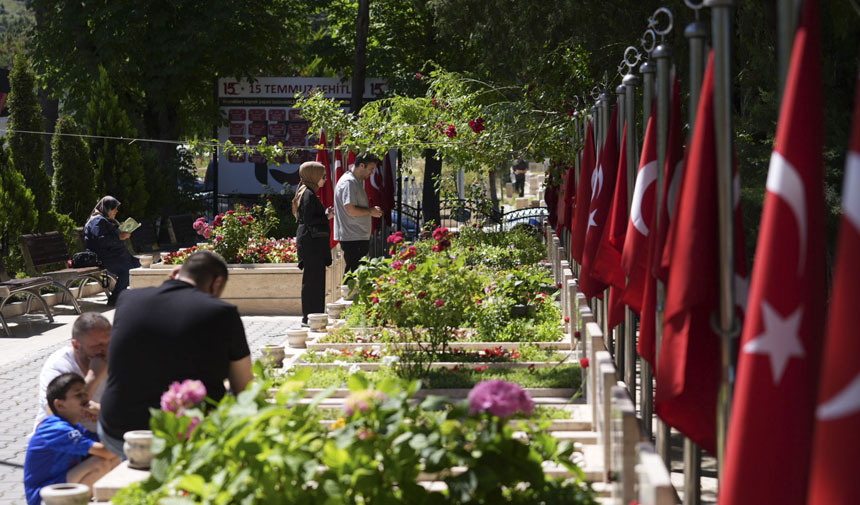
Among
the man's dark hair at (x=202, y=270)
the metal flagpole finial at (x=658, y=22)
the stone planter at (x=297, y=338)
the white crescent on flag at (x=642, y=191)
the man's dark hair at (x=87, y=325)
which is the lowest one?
the stone planter at (x=297, y=338)

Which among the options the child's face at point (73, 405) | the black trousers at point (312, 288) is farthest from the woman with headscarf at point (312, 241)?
the child's face at point (73, 405)

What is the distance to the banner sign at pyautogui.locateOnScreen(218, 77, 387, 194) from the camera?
95.9 feet

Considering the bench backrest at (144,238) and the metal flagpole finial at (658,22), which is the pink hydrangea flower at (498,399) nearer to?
the metal flagpole finial at (658,22)

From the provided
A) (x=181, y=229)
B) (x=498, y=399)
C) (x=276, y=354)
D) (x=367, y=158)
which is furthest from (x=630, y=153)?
(x=181, y=229)

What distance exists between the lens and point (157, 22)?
99.0ft

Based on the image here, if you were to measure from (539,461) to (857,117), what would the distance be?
146 centimetres

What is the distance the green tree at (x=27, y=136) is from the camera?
18.6 metres

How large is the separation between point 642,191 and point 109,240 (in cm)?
1142

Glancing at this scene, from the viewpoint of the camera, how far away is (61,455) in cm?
582

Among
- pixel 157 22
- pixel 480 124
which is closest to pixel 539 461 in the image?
pixel 480 124

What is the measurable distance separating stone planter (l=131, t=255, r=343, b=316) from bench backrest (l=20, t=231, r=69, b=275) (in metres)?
1.77

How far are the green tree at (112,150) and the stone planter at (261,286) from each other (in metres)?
8.32

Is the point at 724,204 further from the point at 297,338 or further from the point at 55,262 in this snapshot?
the point at 55,262

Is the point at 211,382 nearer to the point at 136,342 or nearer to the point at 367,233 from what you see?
the point at 136,342
